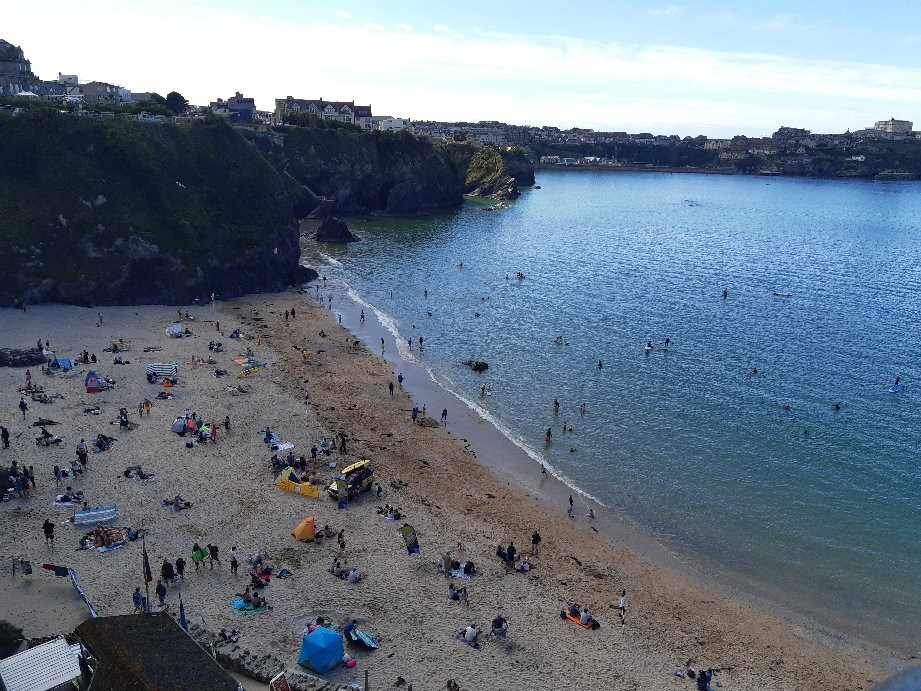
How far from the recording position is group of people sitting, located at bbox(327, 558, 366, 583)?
26.5 meters

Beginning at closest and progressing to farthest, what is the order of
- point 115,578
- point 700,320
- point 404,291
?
1. point 115,578
2. point 700,320
3. point 404,291

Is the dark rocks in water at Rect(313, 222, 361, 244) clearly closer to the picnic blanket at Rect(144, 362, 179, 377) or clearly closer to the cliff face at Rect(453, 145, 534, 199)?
the picnic blanket at Rect(144, 362, 179, 377)

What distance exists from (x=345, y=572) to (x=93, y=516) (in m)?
11.6

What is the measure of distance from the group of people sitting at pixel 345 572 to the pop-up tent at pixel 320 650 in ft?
15.1

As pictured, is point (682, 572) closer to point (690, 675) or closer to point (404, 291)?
point (690, 675)

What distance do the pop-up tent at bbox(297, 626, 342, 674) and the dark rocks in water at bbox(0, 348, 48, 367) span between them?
34.5 metres

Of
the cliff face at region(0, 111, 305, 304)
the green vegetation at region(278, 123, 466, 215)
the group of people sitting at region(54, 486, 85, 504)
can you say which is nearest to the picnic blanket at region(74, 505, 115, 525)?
A: the group of people sitting at region(54, 486, 85, 504)

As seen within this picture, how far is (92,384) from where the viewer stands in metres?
42.0

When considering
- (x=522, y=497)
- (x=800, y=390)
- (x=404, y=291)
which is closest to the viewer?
(x=522, y=497)

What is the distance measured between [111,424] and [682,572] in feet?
104


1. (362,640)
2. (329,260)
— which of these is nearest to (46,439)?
(362,640)

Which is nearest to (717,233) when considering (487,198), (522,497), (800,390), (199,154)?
(487,198)

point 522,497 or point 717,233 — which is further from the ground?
point 717,233

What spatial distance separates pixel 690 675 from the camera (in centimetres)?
2320
